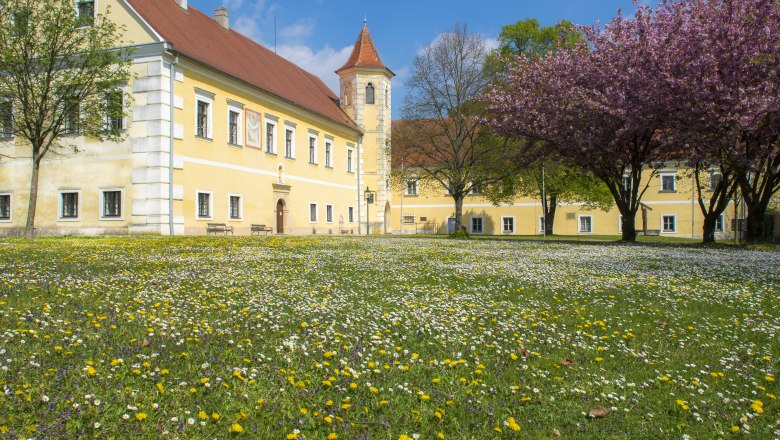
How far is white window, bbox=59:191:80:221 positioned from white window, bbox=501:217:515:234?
4154cm

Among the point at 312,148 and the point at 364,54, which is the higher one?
the point at 364,54

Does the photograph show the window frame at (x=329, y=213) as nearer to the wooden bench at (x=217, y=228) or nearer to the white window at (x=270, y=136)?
the white window at (x=270, y=136)

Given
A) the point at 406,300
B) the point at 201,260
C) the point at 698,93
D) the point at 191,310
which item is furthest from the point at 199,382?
the point at 698,93

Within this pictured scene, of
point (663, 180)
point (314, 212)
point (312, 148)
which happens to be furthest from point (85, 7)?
point (663, 180)

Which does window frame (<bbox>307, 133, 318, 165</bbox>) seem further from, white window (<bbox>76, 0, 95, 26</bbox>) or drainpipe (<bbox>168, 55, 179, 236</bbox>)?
white window (<bbox>76, 0, 95, 26</bbox>)

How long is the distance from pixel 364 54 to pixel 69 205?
29.5 m

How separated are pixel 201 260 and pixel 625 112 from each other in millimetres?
18047

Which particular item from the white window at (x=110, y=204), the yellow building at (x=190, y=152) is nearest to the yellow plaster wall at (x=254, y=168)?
the yellow building at (x=190, y=152)

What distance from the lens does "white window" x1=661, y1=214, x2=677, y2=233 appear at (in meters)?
57.3

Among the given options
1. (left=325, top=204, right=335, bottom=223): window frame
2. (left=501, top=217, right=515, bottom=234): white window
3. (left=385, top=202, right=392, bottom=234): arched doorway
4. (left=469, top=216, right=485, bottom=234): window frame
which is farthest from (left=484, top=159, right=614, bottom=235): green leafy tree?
(left=325, top=204, right=335, bottom=223): window frame

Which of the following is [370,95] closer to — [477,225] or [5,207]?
[477,225]

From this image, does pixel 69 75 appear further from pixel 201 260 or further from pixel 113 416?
pixel 113 416

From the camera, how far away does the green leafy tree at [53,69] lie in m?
23.9

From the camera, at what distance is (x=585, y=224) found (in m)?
59.3
